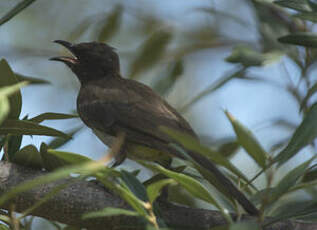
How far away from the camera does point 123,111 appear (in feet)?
12.1

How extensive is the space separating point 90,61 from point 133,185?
111 inches

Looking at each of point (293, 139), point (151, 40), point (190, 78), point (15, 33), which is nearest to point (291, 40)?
point (293, 139)

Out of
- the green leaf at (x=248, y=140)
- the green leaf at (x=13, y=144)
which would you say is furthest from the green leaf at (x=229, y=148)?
the green leaf at (x=248, y=140)

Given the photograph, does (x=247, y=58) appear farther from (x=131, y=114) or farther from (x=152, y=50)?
(x=152, y=50)

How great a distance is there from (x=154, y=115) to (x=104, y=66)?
1.40m

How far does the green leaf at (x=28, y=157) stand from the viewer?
8.02 ft

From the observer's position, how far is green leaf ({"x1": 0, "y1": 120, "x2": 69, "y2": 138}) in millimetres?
2307

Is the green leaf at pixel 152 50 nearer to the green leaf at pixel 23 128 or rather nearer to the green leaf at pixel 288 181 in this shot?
the green leaf at pixel 23 128

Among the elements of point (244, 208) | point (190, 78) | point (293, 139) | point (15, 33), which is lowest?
point (190, 78)

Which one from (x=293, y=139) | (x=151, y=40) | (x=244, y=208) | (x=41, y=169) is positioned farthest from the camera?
(x=151, y=40)

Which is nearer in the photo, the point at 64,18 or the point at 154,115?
the point at 154,115

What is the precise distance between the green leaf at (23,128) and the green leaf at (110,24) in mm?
1941

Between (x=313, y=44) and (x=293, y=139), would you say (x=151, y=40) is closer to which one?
(x=313, y=44)

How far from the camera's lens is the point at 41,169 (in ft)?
8.25
